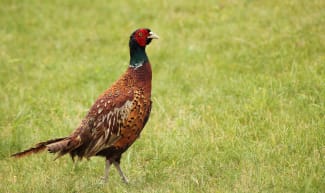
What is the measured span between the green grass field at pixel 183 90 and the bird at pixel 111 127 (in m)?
0.42

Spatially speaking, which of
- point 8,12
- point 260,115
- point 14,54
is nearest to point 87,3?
point 8,12

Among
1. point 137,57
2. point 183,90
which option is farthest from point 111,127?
point 183,90

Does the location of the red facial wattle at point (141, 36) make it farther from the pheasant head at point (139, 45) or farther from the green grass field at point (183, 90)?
the green grass field at point (183, 90)

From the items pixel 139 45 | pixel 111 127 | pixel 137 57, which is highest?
pixel 139 45

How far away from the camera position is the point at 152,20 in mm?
11359

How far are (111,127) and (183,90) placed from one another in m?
2.90

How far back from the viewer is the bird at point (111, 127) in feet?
18.9

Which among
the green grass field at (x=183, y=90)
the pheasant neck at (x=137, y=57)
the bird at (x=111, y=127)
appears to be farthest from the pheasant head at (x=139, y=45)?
the green grass field at (x=183, y=90)

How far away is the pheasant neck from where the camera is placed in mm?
6129

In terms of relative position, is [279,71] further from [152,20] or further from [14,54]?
[14,54]

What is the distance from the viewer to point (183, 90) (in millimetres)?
8500

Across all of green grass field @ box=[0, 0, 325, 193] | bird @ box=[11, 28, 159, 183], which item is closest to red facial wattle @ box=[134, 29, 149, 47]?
bird @ box=[11, 28, 159, 183]

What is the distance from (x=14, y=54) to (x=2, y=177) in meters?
Result: 4.80

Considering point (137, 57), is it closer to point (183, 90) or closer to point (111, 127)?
point (111, 127)
